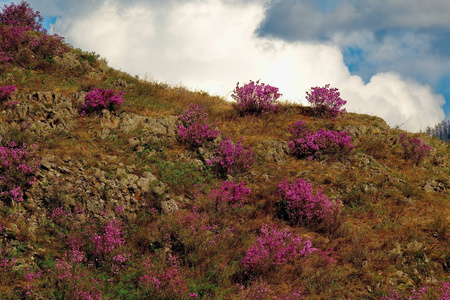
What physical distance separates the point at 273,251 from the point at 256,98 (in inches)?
420

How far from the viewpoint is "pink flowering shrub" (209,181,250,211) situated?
10.4m

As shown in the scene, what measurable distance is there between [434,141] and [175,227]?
49.5 feet

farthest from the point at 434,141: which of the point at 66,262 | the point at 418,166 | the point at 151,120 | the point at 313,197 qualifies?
the point at 66,262

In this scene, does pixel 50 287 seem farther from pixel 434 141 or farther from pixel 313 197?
pixel 434 141

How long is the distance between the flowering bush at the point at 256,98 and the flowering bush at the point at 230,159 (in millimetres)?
4990

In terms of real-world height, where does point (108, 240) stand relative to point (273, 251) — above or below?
below

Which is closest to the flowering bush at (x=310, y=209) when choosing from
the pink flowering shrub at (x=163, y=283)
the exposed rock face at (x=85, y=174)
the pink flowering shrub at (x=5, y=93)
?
the exposed rock face at (x=85, y=174)

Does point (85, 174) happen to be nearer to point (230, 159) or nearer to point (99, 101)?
point (99, 101)

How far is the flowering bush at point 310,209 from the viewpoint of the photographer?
10.2 metres

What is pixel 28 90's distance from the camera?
42.8ft

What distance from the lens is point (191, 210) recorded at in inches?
408

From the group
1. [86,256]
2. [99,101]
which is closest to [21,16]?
[99,101]

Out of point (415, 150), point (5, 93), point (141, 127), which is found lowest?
point (141, 127)

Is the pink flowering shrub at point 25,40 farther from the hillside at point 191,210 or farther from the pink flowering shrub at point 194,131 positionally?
the pink flowering shrub at point 194,131
